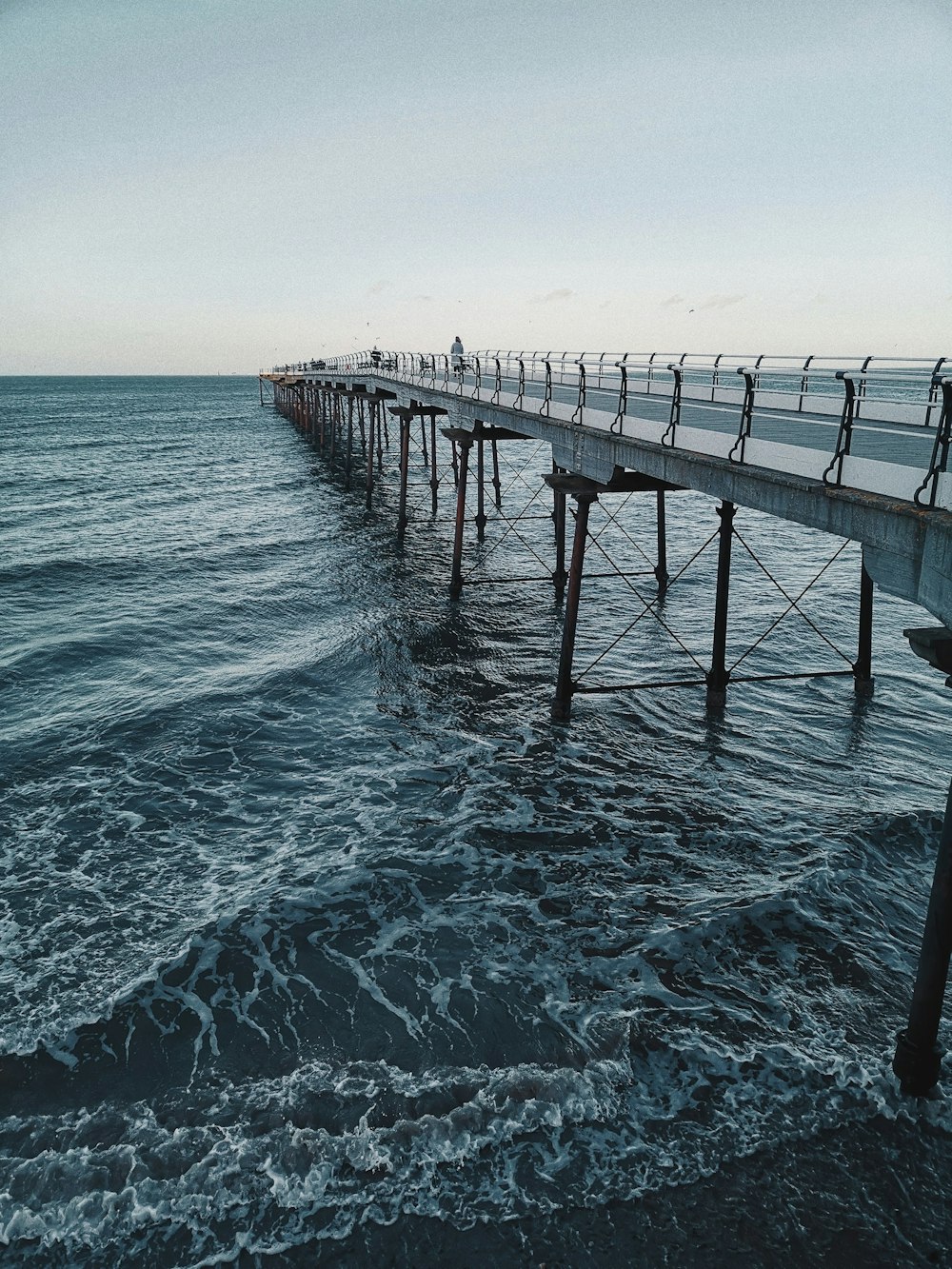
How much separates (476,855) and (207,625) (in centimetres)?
1182

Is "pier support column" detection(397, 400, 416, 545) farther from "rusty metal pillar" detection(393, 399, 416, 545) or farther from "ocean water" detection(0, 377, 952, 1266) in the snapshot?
"ocean water" detection(0, 377, 952, 1266)

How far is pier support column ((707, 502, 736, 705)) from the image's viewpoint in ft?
41.3

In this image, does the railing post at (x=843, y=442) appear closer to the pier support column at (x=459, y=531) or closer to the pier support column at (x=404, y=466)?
the pier support column at (x=459, y=531)

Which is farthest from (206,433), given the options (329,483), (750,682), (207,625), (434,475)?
(750,682)

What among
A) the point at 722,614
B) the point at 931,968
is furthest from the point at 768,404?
the point at 931,968

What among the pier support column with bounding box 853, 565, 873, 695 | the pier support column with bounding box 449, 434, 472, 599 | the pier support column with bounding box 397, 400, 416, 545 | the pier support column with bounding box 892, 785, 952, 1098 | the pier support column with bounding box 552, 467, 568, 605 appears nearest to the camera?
the pier support column with bounding box 892, 785, 952, 1098

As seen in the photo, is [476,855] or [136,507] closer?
[476,855]

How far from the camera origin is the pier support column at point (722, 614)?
1257 cm

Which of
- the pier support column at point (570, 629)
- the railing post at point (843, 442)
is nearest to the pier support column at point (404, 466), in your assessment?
the pier support column at point (570, 629)

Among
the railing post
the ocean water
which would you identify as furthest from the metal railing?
the ocean water

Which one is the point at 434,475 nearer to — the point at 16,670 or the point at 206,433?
the point at 16,670

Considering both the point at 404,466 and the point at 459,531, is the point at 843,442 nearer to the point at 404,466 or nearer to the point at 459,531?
the point at 459,531

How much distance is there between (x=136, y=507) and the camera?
3597 centimetres

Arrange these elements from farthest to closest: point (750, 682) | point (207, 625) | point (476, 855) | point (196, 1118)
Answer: point (207, 625) → point (750, 682) → point (476, 855) → point (196, 1118)
